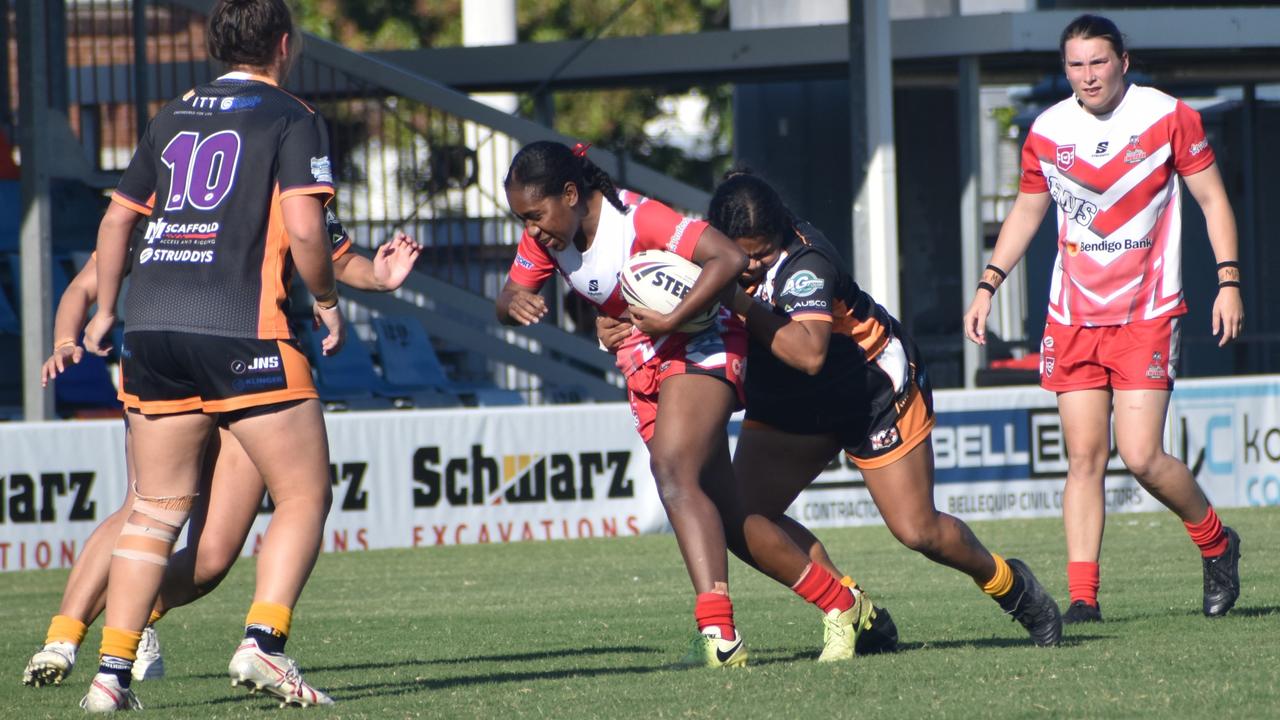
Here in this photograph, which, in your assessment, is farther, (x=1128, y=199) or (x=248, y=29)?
(x=1128, y=199)

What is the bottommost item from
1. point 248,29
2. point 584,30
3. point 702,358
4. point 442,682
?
point 442,682

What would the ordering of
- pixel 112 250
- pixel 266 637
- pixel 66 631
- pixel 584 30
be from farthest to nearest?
pixel 584 30 → pixel 66 631 → pixel 112 250 → pixel 266 637

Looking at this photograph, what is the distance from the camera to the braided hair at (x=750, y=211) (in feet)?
19.9

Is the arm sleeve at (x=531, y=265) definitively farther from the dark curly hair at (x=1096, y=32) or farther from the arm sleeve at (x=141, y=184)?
the dark curly hair at (x=1096, y=32)

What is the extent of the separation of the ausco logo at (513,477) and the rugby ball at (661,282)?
782 centimetres

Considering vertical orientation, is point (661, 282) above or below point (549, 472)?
above

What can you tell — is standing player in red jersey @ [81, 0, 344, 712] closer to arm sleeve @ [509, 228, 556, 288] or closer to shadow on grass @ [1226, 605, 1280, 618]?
arm sleeve @ [509, 228, 556, 288]

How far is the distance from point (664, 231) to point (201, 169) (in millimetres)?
1480

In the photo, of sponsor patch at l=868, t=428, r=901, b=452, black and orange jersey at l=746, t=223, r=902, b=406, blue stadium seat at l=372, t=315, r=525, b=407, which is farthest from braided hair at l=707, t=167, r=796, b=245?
blue stadium seat at l=372, t=315, r=525, b=407

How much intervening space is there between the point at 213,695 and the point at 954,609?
346cm

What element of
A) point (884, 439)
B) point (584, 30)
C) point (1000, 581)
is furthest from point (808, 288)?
point (584, 30)

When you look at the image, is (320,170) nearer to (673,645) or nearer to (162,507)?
(162,507)

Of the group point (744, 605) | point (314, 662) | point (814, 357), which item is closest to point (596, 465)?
point (744, 605)

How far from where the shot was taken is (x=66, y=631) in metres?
5.88
